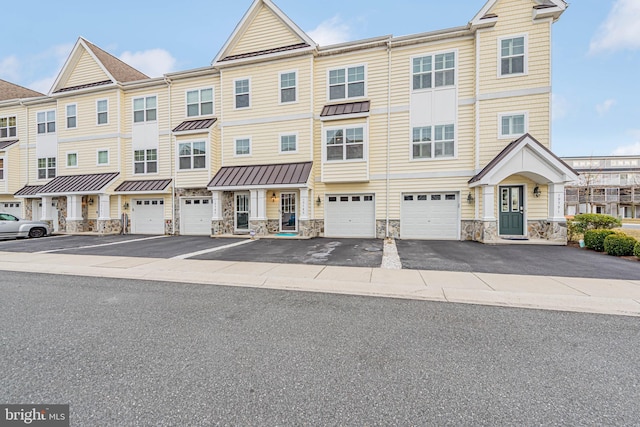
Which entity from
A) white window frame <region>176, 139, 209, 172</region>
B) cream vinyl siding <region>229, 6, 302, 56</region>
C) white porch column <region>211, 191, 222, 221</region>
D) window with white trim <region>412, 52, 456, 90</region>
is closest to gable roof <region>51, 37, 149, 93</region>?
white window frame <region>176, 139, 209, 172</region>

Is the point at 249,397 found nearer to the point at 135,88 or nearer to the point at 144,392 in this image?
the point at 144,392

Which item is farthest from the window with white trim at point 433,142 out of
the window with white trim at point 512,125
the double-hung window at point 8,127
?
the double-hung window at point 8,127

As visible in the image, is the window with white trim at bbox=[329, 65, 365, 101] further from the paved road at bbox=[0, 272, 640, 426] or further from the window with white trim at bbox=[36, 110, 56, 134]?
the window with white trim at bbox=[36, 110, 56, 134]

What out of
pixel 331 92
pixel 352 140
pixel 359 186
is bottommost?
pixel 359 186

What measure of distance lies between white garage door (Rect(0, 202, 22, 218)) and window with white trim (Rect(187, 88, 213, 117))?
1540 centimetres

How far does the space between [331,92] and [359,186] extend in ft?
17.7

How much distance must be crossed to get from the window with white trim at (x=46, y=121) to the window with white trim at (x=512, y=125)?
28.0m

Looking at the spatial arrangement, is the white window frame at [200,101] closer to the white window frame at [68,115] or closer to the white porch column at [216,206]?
the white porch column at [216,206]

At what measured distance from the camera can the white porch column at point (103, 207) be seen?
1656cm

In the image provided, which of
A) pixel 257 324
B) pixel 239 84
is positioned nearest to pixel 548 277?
pixel 257 324

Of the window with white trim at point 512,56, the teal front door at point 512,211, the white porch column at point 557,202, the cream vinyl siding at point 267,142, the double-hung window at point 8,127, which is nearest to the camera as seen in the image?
the white porch column at point 557,202

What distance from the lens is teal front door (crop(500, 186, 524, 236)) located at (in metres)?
12.6

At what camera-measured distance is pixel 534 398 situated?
8.15 ft

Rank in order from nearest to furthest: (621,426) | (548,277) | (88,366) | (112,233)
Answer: (621,426), (88,366), (548,277), (112,233)
